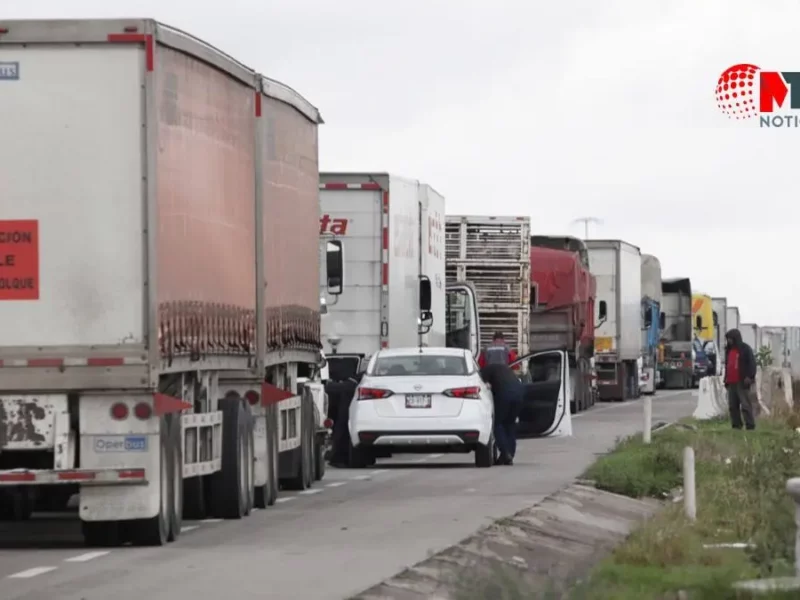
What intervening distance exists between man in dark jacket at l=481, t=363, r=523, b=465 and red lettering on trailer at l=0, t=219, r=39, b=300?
13.9m

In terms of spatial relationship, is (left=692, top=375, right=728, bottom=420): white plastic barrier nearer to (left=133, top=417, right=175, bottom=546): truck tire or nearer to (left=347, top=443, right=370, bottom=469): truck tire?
(left=347, top=443, right=370, bottom=469): truck tire

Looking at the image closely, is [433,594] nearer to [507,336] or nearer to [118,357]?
[118,357]

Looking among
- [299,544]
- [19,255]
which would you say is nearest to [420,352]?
[299,544]

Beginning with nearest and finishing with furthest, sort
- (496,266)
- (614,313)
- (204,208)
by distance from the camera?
1. (204,208)
2. (496,266)
3. (614,313)

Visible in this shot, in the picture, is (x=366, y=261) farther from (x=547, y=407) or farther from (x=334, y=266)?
(x=334, y=266)

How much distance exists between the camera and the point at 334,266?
93.8 ft

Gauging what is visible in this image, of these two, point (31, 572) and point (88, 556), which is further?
point (88, 556)

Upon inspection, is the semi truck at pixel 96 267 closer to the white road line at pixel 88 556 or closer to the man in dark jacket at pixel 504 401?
the white road line at pixel 88 556

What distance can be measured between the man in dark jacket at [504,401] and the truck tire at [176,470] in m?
12.3

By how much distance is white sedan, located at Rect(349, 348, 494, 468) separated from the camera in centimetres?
2944

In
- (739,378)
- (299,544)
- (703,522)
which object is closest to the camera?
(299,544)

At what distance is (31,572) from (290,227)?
8.37 metres

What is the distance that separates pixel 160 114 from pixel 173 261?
3.79ft

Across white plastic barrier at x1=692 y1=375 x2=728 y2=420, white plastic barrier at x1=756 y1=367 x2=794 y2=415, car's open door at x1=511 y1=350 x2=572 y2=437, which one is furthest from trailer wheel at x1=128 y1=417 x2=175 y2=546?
white plastic barrier at x1=692 y1=375 x2=728 y2=420
